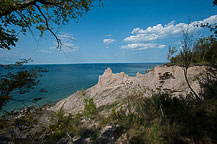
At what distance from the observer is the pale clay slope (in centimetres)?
938

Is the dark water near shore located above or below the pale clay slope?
below

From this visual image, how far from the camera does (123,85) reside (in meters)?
16.7

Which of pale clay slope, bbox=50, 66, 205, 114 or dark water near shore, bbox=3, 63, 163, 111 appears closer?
pale clay slope, bbox=50, 66, 205, 114

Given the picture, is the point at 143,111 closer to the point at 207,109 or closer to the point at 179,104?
the point at 179,104

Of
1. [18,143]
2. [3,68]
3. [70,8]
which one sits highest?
[70,8]

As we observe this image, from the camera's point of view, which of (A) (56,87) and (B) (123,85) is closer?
(B) (123,85)

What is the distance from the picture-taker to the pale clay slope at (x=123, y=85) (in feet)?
30.8

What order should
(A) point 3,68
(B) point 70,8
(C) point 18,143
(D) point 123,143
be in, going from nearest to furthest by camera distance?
(C) point 18,143 → (A) point 3,68 → (D) point 123,143 → (B) point 70,8

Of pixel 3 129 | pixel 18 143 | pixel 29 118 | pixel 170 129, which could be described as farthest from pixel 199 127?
pixel 3 129

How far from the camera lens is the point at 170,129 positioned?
9.77ft

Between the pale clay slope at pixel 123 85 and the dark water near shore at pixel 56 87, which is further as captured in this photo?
the dark water near shore at pixel 56 87

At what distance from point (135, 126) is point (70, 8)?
200 inches

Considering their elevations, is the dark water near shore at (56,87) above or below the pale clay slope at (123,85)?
below

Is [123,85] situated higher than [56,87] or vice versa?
[123,85]
